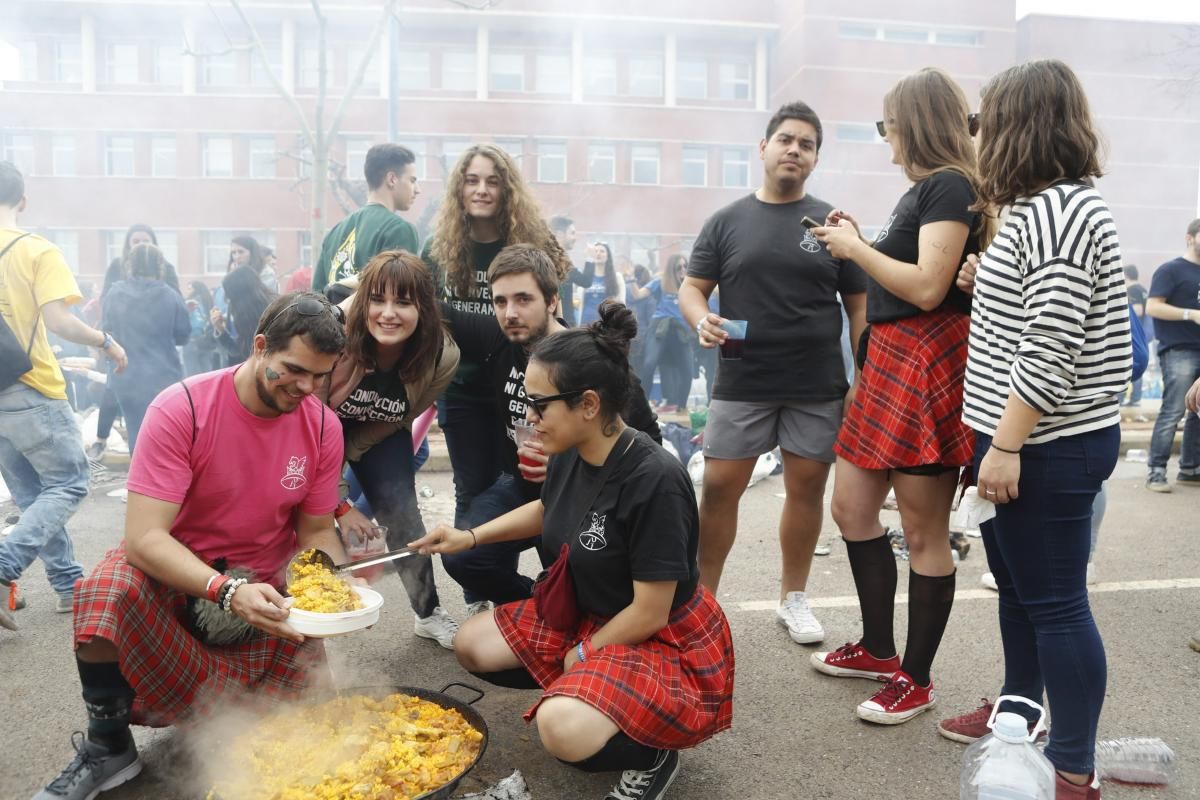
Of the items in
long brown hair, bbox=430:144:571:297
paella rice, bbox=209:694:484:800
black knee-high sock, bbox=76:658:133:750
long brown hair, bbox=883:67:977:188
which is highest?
long brown hair, bbox=883:67:977:188

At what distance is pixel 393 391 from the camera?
3.12 metres

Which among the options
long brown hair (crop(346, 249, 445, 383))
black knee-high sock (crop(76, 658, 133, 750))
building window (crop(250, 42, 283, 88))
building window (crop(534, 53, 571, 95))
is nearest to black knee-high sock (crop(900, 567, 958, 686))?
long brown hair (crop(346, 249, 445, 383))

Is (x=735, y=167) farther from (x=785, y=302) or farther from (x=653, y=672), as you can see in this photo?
(x=653, y=672)

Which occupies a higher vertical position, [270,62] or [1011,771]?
[270,62]

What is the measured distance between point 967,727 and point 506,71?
990 inches

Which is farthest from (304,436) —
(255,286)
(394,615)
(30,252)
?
(255,286)

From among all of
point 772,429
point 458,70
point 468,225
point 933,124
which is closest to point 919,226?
point 933,124

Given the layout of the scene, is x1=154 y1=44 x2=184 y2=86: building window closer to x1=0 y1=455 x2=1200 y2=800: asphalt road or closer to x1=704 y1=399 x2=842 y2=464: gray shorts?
x1=0 y1=455 x2=1200 y2=800: asphalt road

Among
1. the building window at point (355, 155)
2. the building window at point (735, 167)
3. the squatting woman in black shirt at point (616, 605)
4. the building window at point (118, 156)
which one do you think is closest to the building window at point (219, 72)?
the building window at point (118, 156)

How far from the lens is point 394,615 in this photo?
3.78 m

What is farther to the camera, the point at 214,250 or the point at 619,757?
the point at 214,250

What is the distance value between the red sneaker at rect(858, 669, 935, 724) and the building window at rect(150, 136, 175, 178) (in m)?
25.8

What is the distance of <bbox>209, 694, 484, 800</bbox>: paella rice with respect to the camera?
6.87 feet

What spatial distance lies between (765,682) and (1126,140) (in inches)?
1259
